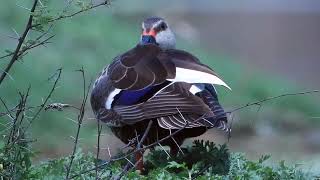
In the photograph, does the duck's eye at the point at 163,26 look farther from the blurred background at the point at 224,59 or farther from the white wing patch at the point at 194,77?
the blurred background at the point at 224,59

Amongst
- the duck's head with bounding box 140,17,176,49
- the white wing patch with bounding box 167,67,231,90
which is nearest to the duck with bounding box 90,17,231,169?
the white wing patch with bounding box 167,67,231,90

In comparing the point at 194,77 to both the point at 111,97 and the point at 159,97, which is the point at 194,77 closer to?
the point at 159,97

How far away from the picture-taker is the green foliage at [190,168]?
550 centimetres

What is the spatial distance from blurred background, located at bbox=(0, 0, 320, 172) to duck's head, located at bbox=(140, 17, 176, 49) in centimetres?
125

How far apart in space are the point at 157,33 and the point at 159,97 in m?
0.95

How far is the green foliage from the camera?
18.1 ft

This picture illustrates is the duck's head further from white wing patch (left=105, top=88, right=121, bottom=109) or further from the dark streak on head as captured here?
white wing patch (left=105, top=88, right=121, bottom=109)

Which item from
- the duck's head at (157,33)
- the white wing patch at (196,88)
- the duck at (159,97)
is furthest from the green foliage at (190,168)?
the duck's head at (157,33)

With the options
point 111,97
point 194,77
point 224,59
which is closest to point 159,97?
point 194,77

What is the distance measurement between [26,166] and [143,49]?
1.29m

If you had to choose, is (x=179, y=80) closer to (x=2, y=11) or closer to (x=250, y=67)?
(x=2, y=11)

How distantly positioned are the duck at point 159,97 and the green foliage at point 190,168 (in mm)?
99

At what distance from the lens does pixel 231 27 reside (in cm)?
1912

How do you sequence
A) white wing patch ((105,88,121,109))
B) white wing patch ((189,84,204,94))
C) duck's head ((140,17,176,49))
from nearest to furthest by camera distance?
white wing patch ((189,84,204,94)), white wing patch ((105,88,121,109)), duck's head ((140,17,176,49))
